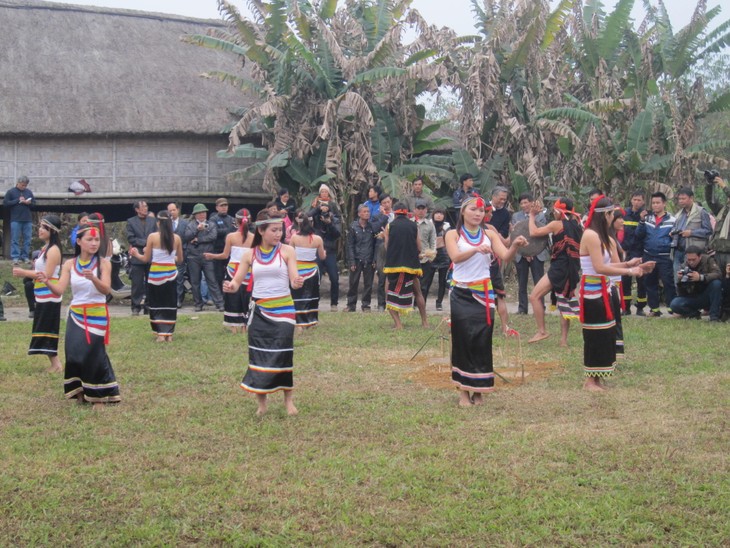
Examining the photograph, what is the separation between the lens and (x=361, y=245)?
16.4 metres

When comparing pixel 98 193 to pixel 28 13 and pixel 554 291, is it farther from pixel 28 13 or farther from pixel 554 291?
pixel 554 291

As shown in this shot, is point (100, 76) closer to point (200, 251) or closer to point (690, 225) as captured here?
point (200, 251)

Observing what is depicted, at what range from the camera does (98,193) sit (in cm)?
2311

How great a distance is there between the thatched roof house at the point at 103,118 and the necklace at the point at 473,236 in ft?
51.7

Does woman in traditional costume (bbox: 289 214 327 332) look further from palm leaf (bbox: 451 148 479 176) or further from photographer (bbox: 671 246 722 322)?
palm leaf (bbox: 451 148 479 176)

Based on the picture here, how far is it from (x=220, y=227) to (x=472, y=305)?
30.3ft

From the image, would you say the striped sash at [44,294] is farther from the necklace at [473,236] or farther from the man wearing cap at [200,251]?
the man wearing cap at [200,251]

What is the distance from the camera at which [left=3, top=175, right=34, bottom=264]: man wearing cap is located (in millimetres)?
20609

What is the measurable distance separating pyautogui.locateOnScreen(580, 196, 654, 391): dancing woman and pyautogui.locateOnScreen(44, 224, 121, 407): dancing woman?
4640 mm

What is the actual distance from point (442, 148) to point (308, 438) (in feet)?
61.1

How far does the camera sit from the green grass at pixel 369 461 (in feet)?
17.7

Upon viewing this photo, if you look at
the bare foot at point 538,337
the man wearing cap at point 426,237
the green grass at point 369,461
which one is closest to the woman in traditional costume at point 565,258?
the bare foot at point 538,337

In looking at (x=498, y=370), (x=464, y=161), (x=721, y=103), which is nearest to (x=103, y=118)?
(x=464, y=161)

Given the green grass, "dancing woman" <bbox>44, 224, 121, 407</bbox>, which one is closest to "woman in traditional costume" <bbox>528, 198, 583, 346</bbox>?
the green grass
